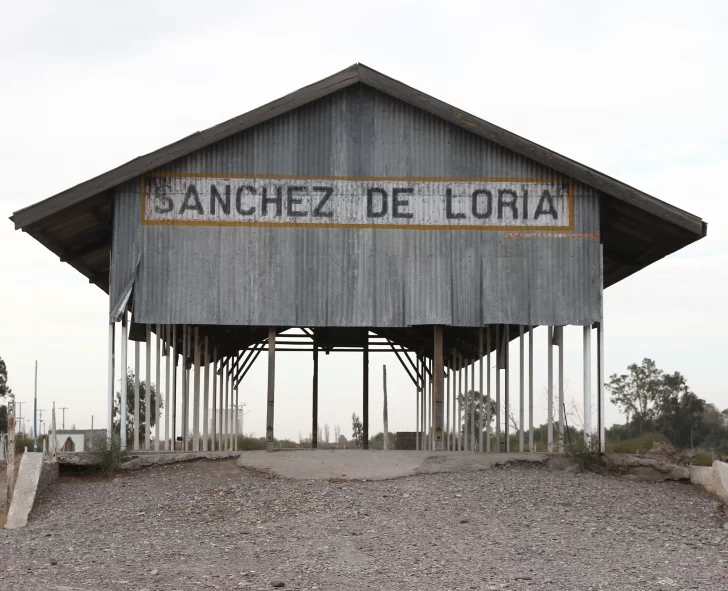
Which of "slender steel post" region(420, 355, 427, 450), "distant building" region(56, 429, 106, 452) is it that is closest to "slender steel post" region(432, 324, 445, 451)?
A: "slender steel post" region(420, 355, 427, 450)

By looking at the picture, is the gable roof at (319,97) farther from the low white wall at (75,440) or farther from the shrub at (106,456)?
the low white wall at (75,440)

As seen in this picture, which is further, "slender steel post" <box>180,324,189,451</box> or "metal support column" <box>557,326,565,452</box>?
"slender steel post" <box>180,324,189,451</box>

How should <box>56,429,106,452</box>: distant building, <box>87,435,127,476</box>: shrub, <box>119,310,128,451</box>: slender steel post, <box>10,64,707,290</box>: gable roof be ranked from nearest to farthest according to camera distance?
<box>87,435,127,476</box>: shrub < <box>10,64,707,290</box>: gable roof < <box>119,310,128,451</box>: slender steel post < <box>56,429,106,452</box>: distant building

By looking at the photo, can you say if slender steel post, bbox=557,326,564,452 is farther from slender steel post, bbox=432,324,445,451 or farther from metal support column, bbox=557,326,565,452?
slender steel post, bbox=432,324,445,451

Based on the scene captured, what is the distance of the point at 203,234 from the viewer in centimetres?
2431

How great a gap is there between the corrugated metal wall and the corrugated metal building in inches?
1.1

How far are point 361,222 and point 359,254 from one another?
2.25ft

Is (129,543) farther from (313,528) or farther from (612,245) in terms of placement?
(612,245)

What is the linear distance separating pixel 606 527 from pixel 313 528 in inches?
186

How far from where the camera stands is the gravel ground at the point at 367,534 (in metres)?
15.3

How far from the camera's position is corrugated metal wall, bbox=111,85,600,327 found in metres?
24.2

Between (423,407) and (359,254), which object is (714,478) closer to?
(359,254)

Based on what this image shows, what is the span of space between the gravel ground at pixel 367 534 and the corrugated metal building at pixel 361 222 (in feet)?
12.4

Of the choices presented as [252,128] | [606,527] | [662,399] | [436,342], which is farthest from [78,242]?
[662,399]
